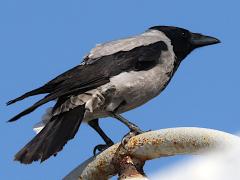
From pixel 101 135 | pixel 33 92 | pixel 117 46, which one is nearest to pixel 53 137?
pixel 33 92

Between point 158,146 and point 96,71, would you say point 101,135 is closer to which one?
point 96,71

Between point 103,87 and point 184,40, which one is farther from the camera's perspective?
point 184,40

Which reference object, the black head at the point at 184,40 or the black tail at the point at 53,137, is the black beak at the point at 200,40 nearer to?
the black head at the point at 184,40

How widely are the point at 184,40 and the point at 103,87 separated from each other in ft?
5.14

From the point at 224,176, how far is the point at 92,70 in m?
3.48

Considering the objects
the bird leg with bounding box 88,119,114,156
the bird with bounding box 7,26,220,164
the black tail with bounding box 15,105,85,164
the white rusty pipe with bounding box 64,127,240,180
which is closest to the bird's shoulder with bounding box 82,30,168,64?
the bird with bounding box 7,26,220,164

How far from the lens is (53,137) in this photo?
4.40m

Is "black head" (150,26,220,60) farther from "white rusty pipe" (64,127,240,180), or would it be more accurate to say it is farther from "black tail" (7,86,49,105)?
"white rusty pipe" (64,127,240,180)

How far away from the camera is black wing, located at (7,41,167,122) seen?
4814 mm

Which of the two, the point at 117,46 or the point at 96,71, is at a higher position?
the point at 117,46

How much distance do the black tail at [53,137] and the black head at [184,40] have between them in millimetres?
1710

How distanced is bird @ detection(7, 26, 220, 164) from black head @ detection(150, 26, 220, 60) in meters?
0.24

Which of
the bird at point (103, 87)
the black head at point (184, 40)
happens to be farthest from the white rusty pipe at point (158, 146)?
the black head at point (184, 40)

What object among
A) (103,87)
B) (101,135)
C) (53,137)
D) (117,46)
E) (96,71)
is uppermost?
(117,46)
